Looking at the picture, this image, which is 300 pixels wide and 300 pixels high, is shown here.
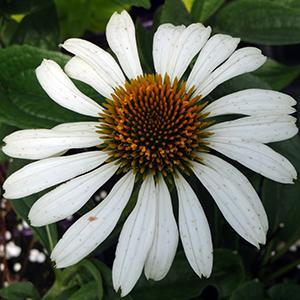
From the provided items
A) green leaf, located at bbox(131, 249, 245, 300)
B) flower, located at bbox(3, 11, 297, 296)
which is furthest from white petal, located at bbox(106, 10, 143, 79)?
green leaf, located at bbox(131, 249, 245, 300)

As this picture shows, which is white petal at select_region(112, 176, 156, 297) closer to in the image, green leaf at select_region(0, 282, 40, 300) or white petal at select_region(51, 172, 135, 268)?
white petal at select_region(51, 172, 135, 268)

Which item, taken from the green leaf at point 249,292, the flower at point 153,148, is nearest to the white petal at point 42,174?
the flower at point 153,148

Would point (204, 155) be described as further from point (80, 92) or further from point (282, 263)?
point (282, 263)

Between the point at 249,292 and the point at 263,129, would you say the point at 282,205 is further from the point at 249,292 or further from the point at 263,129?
the point at 263,129

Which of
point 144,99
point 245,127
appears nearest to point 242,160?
point 245,127

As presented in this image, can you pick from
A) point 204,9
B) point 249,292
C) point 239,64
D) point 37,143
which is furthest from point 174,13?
point 249,292

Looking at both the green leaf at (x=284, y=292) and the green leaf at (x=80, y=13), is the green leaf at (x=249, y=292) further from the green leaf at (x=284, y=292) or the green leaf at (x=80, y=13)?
the green leaf at (x=80, y=13)
